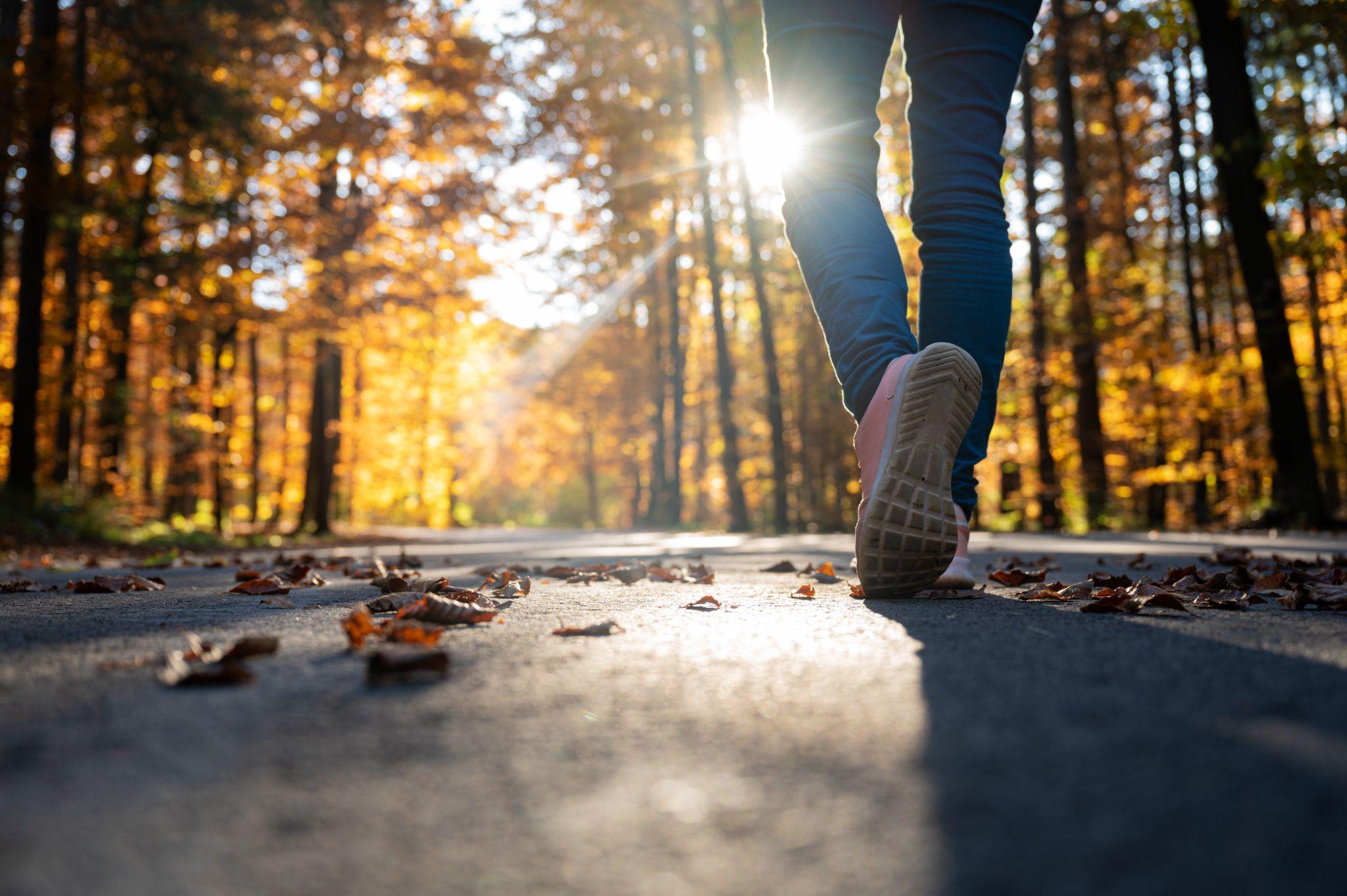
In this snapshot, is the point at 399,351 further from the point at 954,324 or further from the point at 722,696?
the point at 722,696

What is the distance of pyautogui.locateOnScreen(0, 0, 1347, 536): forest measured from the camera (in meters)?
8.70

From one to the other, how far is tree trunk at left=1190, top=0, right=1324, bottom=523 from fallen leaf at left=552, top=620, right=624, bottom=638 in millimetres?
8501

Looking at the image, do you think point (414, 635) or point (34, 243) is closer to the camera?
point (414, 635)

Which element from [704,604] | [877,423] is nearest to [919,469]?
[877,423]

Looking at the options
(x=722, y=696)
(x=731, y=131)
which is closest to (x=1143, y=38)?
(x=731, y=131)

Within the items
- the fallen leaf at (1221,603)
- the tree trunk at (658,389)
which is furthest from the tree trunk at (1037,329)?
the fallen leaf at (1221,603)

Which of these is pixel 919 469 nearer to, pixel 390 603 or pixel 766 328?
pixel 390 603

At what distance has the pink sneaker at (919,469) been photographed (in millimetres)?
1663

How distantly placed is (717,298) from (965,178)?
1317 cm

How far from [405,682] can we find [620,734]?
0.94 ft

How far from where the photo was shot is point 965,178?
2.04 meters

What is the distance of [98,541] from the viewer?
26.2ft

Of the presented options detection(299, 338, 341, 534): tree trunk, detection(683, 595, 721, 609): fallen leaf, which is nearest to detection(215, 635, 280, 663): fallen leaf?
detection(683, 595, 721, 609): fallen leaf

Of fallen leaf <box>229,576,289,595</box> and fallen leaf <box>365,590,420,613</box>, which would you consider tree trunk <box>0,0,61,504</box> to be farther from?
fallen leaf <box>365,590,420,613</box>
